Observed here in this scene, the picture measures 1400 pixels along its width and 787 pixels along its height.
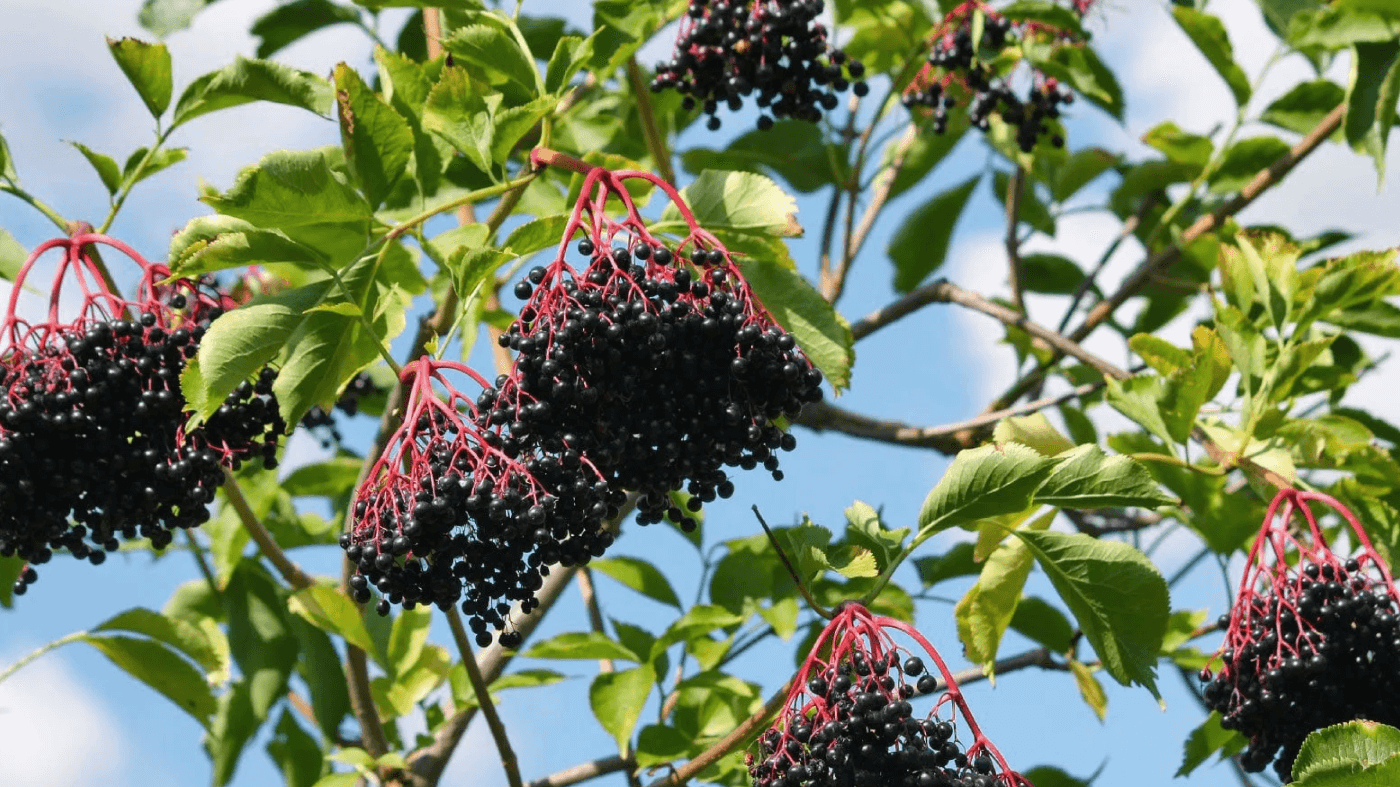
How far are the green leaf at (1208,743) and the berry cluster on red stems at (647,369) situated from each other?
57.0 inches

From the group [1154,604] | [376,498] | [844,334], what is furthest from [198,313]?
[1154,604]

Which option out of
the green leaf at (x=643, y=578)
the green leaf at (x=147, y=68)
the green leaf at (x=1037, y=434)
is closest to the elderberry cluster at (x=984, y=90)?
the green leaf at (x=1037, y=434)

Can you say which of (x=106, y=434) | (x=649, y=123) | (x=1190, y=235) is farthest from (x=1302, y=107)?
(x=106, y=434)

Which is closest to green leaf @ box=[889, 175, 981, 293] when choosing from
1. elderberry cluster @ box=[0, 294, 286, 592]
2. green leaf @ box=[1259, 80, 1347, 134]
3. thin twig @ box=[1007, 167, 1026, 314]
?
thin twig @ box=[1007, 167, 1026, 314]

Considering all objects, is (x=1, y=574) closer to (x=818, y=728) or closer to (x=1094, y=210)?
(x=818, y=728)

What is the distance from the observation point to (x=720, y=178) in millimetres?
2541

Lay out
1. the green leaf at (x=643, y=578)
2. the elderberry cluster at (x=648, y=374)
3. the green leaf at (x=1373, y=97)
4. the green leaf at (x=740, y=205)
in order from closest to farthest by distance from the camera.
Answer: the elderberry cluster at (x=648, y=374), the green leaf at (x=740, y=205), the green leaf at (x=1373, y=97), the green leaf at (x=643, y=578)

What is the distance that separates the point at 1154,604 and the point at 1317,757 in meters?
0.45

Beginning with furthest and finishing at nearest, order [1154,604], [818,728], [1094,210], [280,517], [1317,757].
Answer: [1094,210] → [280,517] → [1154,604] → [818,728] → [1317,757]

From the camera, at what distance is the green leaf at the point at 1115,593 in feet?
8.29

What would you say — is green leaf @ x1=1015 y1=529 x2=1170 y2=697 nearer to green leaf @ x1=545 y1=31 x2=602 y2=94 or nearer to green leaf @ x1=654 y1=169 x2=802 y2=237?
green leaf @ x1=654 y1=169 x2=802 y2=237

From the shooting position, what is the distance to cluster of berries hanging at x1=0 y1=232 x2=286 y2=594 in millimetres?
2590

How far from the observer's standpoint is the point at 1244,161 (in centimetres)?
421

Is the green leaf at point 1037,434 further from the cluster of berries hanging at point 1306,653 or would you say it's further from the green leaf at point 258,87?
the green leaf at point 258,87
